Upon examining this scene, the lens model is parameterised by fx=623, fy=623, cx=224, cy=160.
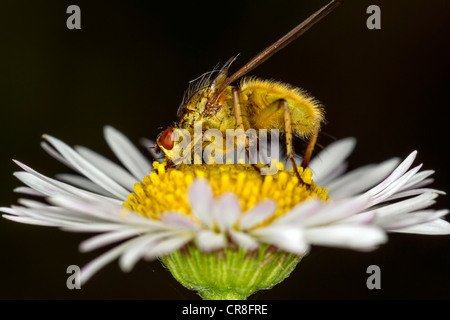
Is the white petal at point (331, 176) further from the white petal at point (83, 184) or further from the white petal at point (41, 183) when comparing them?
the white petal at point (41, 183)

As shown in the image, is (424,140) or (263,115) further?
(424,140)

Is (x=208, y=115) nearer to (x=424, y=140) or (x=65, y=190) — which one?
(x=65, y=190)

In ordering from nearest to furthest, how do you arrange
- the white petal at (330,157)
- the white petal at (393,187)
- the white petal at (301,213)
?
1. the white petal at (301,213)
2. the white petal at (393,187)
3. the white petal at (330,157)

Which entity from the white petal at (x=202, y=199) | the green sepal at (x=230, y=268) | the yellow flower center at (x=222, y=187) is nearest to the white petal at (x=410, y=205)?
the yellow flower center at (x=222, y=187)

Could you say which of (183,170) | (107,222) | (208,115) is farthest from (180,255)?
(208,115)

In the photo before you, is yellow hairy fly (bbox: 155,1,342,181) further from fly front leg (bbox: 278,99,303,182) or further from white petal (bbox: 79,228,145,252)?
white petal (bbox: 79,228,145,252)

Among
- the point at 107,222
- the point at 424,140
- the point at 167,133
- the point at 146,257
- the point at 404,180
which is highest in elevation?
the point at 424,140
